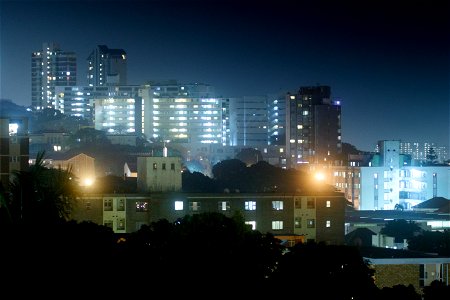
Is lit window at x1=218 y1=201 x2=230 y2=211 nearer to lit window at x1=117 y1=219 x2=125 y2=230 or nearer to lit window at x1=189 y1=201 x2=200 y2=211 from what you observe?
lit window at x1=189 y1=201 x2=200 y2=211

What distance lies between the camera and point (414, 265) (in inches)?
817

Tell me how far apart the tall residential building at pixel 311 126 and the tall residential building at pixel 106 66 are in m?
23.9

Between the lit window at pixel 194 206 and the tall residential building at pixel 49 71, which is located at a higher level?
the tall residential building at pixel 49 71

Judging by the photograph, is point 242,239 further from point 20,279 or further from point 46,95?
point 46,95

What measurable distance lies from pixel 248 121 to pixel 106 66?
19108mm

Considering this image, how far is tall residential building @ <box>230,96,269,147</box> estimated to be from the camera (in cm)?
7725

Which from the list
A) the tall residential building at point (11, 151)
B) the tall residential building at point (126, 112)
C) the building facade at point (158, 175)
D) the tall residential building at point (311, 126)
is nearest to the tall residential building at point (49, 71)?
the tall residential building at point (126, 112)

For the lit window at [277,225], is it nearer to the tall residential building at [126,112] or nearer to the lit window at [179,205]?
the lit window at [179,205]

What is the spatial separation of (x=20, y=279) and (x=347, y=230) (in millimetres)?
25876

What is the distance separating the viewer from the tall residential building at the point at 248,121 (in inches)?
3041

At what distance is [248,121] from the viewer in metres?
78.1

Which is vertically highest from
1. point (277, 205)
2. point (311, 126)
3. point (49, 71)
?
point (49, 71)

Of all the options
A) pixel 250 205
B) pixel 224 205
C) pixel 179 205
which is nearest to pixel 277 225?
pixel 250 205

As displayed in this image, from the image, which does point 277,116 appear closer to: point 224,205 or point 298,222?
point 298,222
